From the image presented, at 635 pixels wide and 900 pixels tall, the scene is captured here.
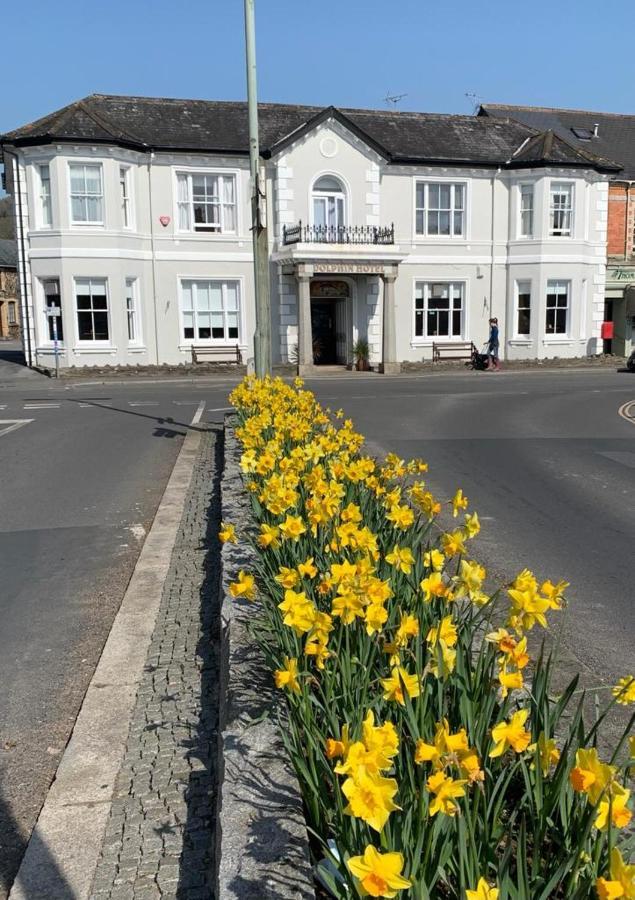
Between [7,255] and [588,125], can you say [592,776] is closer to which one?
[588,125]

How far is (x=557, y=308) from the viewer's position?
3372 centimetres

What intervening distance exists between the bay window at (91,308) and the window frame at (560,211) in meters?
17.2

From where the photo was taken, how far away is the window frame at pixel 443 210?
32156 mm

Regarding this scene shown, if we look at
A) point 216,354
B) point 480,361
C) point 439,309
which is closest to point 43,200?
point 216,354

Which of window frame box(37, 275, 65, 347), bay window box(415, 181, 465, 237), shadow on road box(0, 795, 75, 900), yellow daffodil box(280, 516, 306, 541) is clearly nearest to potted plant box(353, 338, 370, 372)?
bay window box(415, 181, 465, 237)

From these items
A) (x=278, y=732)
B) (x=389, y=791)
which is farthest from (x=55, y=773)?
(x=389, y=791)

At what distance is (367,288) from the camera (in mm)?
31797

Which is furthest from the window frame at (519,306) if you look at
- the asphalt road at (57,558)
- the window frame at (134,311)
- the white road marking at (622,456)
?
the white road marking at (622,456)

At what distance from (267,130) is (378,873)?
32.1m

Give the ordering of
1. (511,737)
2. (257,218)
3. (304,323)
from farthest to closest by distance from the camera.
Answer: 1. (304,323)
2. (257,218)
3. (511,737)

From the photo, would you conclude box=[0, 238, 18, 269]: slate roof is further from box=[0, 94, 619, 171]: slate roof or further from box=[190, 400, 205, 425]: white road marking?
box=[190, 400, 205, 425]: white road marking

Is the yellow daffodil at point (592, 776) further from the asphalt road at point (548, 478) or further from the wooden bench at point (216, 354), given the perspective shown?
the wooden bench at point (216, 354)

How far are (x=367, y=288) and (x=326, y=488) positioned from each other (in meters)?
28.1

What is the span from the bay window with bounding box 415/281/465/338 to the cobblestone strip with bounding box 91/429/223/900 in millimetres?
28105
